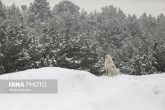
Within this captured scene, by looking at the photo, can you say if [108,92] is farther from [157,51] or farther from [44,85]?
[157,51]

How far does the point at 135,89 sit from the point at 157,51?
4239cm

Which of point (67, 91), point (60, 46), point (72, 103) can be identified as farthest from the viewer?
point (60, 46)

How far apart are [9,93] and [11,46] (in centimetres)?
3230

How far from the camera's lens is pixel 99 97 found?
11867mm

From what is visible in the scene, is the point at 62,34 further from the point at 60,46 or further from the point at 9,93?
the point at 9,93

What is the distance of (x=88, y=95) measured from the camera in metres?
11.9

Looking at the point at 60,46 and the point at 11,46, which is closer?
the point at 11,46

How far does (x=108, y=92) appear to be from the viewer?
12.3m

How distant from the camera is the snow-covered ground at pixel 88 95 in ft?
36.8

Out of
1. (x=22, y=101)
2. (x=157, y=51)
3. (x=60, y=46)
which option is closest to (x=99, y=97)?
(x=22, y=101)

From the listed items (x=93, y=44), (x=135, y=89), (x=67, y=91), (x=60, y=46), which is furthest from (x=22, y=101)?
(x=93, y=44)

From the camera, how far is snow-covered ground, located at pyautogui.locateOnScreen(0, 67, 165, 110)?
36.8ft

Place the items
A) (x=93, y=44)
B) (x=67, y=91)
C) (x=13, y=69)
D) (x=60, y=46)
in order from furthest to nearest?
(x=93, y=44)
(x=60, y=46)
(x=13, y=69)
(x=67, y=91)

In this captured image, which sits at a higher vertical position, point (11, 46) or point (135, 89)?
point (11, 46)
